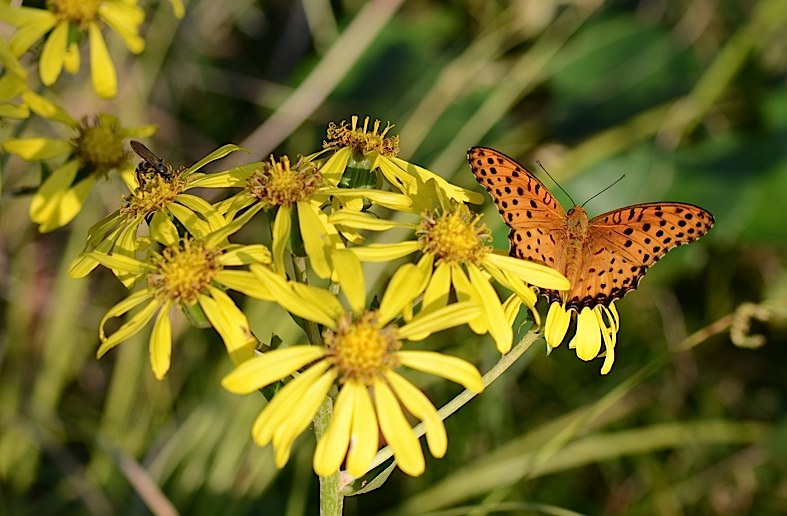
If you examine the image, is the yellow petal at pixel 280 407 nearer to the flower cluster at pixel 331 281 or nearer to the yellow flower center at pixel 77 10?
the flower cluster at pixel 331 281

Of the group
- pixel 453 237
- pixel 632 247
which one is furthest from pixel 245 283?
pixel 632 247

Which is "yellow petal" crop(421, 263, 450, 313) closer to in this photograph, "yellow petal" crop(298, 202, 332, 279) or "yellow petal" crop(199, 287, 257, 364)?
"yellow petal" crop(298, 202, 332, 279)

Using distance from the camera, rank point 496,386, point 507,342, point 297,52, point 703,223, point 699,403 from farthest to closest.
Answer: point 297,52 < point 699,403 < point 496,386 < point 703,223 < point 507,342


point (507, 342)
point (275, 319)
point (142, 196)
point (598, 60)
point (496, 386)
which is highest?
point (598, 60)

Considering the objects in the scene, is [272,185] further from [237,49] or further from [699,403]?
[237,49]

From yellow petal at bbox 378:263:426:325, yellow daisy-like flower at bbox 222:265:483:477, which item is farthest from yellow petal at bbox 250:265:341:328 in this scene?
yellow petal at bbox 378:263:426:325

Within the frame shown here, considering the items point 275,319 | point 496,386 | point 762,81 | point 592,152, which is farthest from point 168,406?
point 762,81
